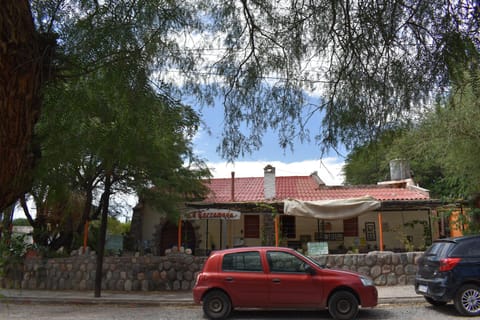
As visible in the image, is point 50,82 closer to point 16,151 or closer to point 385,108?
point 16,151

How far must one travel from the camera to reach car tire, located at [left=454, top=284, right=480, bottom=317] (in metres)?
8.98

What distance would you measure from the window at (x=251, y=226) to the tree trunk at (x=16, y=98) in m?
18.4

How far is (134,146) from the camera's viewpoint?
5.13m

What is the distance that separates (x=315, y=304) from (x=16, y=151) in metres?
7.70

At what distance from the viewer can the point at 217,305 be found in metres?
9.41

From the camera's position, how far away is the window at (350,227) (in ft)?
68.6

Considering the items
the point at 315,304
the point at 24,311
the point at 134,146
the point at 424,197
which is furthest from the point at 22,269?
the point at 424,197

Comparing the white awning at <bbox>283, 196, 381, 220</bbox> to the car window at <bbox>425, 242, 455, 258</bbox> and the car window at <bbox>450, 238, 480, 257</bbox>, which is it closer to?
the car window at <bbox>425, 242, 455, 258</bbox>

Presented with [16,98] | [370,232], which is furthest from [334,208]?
[16,98]

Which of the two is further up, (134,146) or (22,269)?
(134,146)

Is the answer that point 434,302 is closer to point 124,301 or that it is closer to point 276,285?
point 276,285

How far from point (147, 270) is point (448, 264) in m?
9.28

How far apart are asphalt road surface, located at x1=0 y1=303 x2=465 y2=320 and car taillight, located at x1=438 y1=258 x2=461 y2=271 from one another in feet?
3.20

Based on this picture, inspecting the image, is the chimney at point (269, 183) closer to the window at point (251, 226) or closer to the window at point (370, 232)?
the window at point (251, 226)
